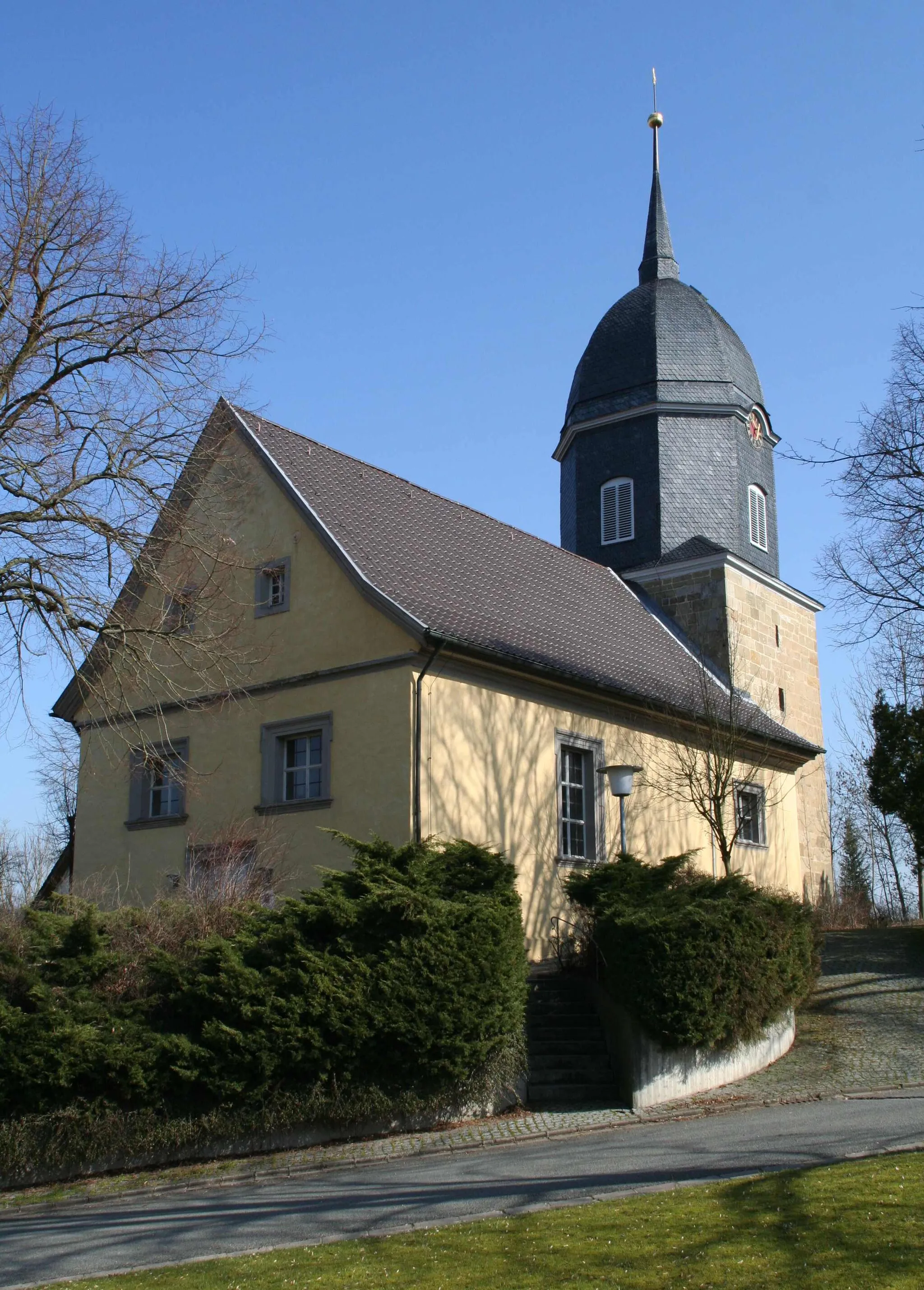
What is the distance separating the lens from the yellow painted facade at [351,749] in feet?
52.6

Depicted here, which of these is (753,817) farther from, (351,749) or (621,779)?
(351,749)

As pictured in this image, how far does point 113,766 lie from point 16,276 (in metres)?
8.38

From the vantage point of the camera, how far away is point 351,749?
16422 mm

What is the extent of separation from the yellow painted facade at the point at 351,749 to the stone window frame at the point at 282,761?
56 mm

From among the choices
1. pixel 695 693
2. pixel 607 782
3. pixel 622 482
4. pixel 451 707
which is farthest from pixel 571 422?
pixel 451 707

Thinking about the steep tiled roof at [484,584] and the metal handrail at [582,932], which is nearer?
the metal handrail at [582,932]

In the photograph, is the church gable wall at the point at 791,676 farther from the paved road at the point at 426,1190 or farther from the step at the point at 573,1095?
the paved road at the point at 426,1190

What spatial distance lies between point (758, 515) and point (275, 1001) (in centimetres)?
1913

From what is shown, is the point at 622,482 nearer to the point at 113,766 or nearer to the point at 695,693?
the point at 695,693

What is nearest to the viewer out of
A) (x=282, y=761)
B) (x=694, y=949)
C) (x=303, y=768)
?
(x=694, y=949)

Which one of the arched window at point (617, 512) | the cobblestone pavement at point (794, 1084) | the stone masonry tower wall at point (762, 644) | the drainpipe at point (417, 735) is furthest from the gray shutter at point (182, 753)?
the arched window at point (617, 512)

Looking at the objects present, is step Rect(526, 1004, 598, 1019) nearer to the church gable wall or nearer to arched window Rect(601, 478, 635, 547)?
the church gable wall

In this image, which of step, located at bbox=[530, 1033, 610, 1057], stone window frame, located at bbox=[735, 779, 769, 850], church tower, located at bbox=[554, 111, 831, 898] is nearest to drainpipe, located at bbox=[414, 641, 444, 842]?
step, located at bbox=[530, 1033, 610, 1057]

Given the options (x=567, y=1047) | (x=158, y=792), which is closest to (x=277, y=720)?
(x=158, y=792)
